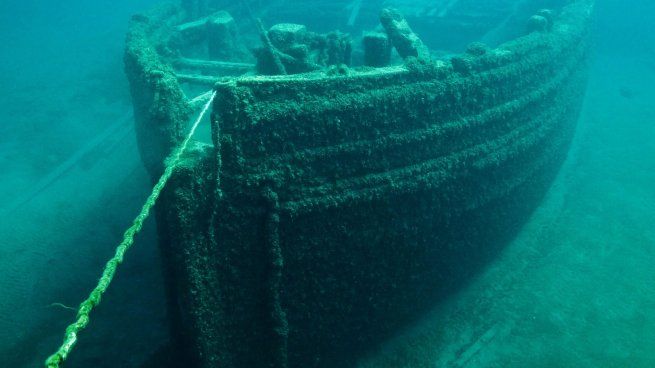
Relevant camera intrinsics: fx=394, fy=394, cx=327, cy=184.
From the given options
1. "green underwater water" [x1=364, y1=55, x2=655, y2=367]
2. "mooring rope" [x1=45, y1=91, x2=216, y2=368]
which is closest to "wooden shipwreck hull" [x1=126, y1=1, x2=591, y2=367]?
"mooring rope" [x1=45, y1=91, x2=216, y2=368]

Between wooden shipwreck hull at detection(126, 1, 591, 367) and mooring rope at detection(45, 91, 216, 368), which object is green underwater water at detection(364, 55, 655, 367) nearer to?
wooden shipwreck hull at detection(126, 1, 591, 367)

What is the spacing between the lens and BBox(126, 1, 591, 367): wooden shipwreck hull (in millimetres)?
2865

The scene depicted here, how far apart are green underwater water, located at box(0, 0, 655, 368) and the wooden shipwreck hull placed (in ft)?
2.44

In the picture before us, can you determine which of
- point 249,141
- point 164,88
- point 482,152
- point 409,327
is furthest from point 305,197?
point 409,327

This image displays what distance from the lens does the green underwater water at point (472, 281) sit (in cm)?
411

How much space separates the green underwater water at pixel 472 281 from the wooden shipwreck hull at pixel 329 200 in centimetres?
74

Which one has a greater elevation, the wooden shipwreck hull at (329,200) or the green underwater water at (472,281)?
the wooden shipwreck hull at (329,200)

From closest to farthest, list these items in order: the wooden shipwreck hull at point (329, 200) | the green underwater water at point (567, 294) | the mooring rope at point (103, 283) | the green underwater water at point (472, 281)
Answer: the mooring rope at point (103, 283)
the wooden shipwreck hull at point (329, 200)
the green underwater water at point (472, 281)
the green underwater water at point (567, 294)

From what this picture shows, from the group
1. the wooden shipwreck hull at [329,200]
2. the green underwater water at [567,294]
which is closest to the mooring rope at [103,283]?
the wooden shipwreck hull at [329,200]

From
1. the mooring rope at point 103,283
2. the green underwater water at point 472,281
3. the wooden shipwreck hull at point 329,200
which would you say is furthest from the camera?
the green underwater water at point 472,281

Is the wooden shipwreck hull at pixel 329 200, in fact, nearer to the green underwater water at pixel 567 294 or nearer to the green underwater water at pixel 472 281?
the green underwater water at pixel 567 294

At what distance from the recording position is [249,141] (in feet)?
9.50

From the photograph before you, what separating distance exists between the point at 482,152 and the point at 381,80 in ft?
4.58

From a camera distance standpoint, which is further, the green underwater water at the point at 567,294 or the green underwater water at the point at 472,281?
the green underwater water at the point at 567,294
